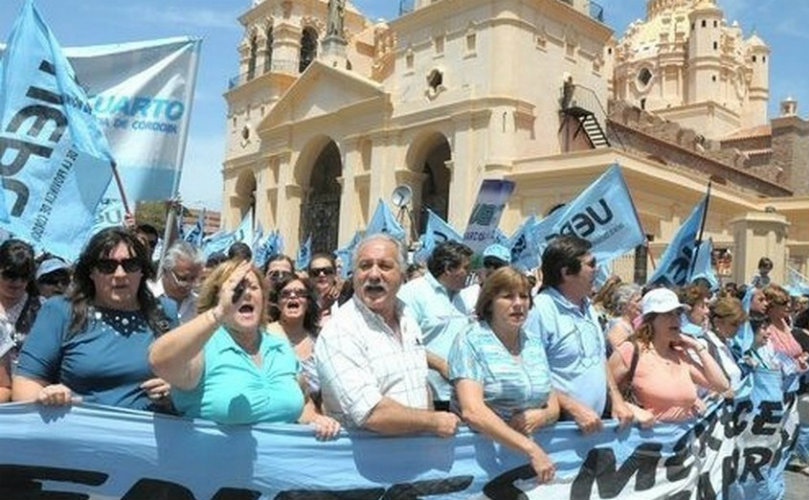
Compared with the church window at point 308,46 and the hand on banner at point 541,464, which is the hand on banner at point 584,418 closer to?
the hand on banner at point 541,464

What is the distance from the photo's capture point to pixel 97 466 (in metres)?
3.51

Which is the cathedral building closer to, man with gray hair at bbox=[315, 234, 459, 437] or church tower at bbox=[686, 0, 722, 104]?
church tower at bbox=[686, 0, 722, 104]

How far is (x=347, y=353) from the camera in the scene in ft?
11.7

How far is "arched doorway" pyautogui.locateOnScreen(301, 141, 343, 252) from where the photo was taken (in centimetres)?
3883

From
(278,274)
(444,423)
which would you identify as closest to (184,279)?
(278,274)

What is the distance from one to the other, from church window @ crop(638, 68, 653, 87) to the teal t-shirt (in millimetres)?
71524

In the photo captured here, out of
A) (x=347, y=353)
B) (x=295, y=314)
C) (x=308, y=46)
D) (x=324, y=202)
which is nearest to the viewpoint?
(x=347, y=353)

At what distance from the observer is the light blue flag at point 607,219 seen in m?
9.34

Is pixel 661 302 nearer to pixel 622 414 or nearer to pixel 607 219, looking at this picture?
pixel 622 414

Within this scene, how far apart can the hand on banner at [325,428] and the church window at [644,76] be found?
71455mm

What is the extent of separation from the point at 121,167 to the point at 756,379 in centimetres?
524

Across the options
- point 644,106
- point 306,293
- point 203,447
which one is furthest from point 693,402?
point 644,106

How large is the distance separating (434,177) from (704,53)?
133ft

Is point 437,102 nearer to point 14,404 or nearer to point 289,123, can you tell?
point 289,123
